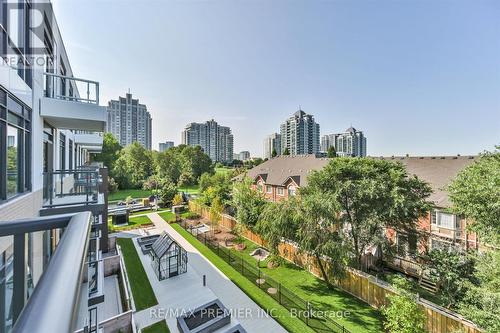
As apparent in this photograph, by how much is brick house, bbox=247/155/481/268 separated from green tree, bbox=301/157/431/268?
1.15 m

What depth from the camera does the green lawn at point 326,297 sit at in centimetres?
993

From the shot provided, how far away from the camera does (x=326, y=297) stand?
11.7m

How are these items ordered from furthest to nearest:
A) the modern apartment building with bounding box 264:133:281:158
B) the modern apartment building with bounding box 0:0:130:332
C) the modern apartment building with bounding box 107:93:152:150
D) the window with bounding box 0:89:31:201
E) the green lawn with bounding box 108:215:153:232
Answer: the modern apartment building with bounding box 264:133:281:158 < the modern apartment building with bounding box 107:93:152:150 < the green lawn with bounding box 108:215:153:232 < the window with bounding box 0:89:31:201 < the modern apartment building with bounding box 0:0:130:332

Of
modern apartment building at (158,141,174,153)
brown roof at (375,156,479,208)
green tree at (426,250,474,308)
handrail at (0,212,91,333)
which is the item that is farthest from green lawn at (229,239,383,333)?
modern apartment building at (158,141,174,153)

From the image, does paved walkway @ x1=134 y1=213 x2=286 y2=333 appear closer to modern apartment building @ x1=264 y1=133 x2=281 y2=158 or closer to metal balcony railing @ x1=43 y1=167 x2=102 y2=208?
metal balcony railing @ x1=43 y1=167 x2=102 y2=208

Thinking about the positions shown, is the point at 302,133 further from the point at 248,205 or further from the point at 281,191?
the point at 248,205

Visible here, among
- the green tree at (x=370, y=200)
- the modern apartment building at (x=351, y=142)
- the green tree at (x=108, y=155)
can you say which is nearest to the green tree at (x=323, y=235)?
the green tree at (x=370, y=200)

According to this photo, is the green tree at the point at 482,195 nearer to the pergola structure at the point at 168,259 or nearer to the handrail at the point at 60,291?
the handrail at the point at 60,291

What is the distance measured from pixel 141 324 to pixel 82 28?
11.9 m

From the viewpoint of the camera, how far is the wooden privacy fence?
8734 millimetres

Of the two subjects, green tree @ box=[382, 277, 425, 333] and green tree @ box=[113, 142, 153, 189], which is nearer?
green tree @ box=[382, 277, 425, 333]

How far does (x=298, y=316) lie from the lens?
10.2 metres

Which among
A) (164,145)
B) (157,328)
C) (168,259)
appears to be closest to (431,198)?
(168,259)

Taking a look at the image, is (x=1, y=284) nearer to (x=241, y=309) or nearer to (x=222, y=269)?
(x=241, y=309)
